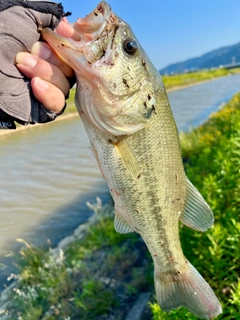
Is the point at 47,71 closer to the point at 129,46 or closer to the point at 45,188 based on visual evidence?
the point at 129,46

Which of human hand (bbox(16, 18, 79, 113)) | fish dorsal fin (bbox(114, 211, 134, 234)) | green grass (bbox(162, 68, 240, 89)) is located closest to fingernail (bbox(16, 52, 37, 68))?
human hand (bbox(16, 18, 79, 113))

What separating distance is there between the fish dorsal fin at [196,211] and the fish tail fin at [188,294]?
0.36m

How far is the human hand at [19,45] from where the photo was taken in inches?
65.9

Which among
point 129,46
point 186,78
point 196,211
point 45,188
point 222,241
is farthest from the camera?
point 186,78

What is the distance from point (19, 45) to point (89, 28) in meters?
0.36

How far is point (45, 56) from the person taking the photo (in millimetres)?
1813

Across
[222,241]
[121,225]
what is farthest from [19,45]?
[222,241]

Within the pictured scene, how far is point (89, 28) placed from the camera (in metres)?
1.83

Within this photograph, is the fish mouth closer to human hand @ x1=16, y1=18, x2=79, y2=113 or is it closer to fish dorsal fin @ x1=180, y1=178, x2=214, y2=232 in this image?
human hand @ x1=16, y1=18, x2=79, y2=113

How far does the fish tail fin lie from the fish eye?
153 centimetres

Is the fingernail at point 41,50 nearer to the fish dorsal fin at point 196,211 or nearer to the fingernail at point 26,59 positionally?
the fingernail at point 26,59

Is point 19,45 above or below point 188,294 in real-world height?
above

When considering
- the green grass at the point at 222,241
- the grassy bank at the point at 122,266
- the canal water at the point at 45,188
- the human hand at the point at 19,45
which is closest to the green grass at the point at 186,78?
the canal water at the point at 45,188

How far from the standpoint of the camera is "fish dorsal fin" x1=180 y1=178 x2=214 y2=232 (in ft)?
8.07
